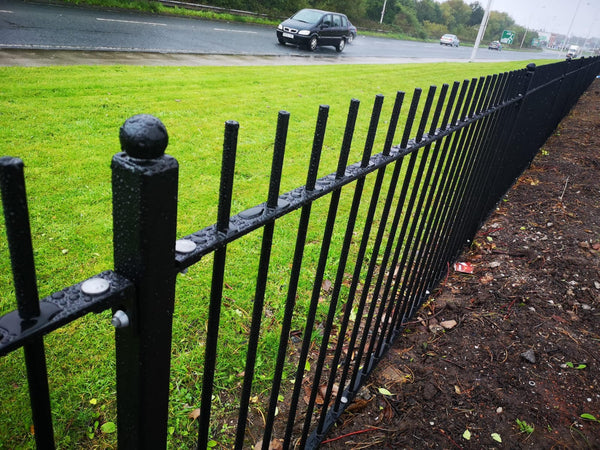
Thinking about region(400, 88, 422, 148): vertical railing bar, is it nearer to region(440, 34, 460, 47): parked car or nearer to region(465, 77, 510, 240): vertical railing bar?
region(465, 77, 510, 240): vertical railing bar

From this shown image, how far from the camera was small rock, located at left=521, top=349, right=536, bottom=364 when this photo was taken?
2.77 m

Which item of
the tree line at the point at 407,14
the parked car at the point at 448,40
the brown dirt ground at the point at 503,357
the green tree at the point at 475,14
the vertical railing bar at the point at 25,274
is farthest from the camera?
the green tree at the point at 475,14

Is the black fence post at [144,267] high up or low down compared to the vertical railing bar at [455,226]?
up

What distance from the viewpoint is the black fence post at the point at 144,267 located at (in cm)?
72

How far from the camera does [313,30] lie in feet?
55.4

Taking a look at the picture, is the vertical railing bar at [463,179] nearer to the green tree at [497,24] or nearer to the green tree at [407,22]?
the green tree at [407,22]

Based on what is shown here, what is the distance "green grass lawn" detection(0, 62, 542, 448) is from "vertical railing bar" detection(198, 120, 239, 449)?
1.12 m

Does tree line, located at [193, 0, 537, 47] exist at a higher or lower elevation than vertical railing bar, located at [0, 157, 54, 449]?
higher

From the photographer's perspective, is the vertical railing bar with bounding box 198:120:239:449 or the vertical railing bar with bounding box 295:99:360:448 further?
the vertical railing bar with bounding box 295:99:360:448

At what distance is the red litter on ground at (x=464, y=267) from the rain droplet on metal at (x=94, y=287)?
3.60 meters

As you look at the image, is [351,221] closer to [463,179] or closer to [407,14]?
[463,179]

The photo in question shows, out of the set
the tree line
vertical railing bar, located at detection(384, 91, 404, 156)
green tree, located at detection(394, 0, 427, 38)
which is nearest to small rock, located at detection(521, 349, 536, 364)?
vertical railing bar, located at detection(384, 91, 404, 156)

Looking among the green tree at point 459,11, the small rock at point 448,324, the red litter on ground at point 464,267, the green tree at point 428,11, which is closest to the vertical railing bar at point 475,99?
the small rock at point 448,324

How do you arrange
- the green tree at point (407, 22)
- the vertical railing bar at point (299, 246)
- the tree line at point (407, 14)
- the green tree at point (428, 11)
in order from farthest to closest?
1. the green tree at point (428, 11)
2. the green tree at point (407, 22)
3. the tree line at point (407, 14)
4. the vertical railing bar at point (299, 246)
